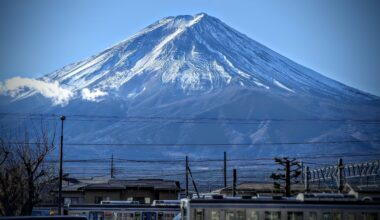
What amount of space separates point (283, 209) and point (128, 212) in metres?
15.8

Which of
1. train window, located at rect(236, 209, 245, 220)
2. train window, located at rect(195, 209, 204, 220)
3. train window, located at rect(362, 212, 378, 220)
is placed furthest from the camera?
train window, located at rect(195, 209, 204, 220)

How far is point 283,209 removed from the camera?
3431cm

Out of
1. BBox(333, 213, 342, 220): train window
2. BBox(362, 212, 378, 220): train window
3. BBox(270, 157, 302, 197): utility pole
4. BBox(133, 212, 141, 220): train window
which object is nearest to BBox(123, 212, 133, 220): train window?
BBox(133, 212, 141, 220): train window

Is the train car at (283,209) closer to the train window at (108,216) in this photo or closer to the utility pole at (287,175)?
the train window at (108,216)

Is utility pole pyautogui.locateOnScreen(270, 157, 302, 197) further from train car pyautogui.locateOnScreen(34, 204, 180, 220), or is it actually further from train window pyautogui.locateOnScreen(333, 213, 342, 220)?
train window pyautogui.locateOnScreen(333, 213, 342, 220)

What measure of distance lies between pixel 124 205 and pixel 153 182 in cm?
2240

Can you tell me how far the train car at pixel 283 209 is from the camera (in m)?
34.2

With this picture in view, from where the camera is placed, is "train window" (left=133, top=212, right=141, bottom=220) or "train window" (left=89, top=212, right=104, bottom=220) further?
"train window" (left=89, top=212, right=104, bottom=220)

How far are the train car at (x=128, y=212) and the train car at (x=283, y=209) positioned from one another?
1231 cm

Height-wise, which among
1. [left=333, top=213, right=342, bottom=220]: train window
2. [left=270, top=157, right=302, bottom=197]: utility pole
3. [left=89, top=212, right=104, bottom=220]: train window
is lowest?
[left=89, top=212, right=104, bottom=220]: train window

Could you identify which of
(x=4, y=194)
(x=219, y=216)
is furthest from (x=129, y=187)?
(x=219, y=216)

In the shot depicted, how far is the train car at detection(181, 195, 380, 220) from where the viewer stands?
3422 cm

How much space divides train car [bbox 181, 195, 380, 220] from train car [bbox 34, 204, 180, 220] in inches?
485

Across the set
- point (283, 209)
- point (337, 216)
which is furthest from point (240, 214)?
point (337, 216)
